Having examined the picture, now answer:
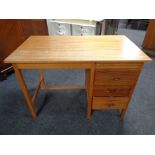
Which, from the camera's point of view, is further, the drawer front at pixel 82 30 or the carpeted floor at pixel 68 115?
the drawer front at pixel 82 30

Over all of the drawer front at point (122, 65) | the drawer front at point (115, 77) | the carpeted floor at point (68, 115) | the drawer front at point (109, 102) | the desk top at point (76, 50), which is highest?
the desk top at point (76, 50)

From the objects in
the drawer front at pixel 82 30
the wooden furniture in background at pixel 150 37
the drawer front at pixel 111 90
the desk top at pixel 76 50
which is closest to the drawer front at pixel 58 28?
the drawer front at pixel 82 30

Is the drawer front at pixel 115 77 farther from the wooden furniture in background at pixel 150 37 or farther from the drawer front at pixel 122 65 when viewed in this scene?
the wooden furniture in background at pixel 150 37

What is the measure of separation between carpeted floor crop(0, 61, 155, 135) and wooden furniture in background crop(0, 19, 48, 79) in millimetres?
525

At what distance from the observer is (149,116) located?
1.48 meters

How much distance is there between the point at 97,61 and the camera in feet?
3.17

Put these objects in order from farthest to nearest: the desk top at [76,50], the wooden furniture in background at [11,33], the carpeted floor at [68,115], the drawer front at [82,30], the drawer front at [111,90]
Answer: the drawer front at [82,30] < the wooden furniture in background at [11,33] < the carpeted floor at [68,115] < the drawer front at [111,90] < the desk top at [76,50]

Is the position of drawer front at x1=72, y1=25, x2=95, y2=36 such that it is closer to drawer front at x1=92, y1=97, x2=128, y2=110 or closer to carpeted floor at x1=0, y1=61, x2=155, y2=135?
carpeted floor at x1=0, y1=61, x2=155, y2=135

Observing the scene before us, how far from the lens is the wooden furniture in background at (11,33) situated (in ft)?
6.37

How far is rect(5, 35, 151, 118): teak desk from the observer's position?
98 centimetres

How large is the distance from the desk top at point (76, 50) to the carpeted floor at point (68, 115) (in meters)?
0.80

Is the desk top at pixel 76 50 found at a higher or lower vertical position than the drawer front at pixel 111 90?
higher

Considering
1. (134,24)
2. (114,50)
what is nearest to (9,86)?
(114,50)
